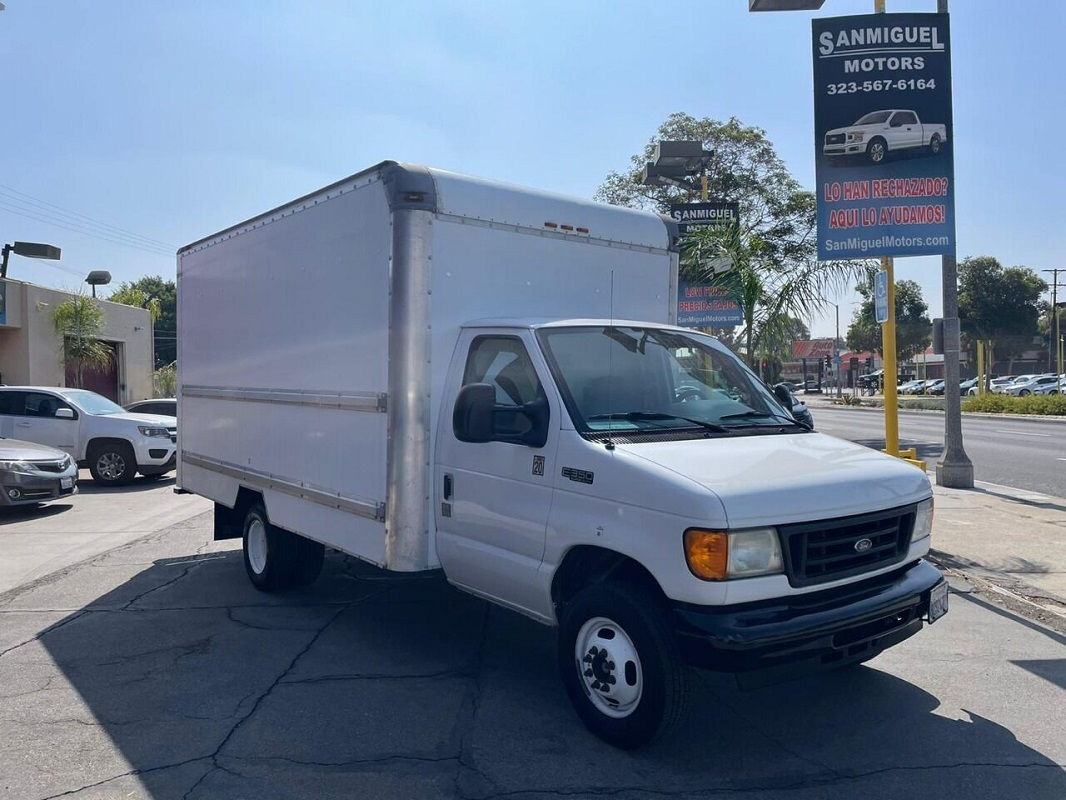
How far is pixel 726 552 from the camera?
3883 mm

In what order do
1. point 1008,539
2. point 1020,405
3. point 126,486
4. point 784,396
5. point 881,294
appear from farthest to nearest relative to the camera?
point 1020,405 → point 126,486 → point 881,294 → point 1008,539 → point 784,396

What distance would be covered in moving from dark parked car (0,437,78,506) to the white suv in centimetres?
253

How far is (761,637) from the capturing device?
3854 mm

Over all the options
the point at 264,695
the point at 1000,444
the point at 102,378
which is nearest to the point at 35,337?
the point at 102,378

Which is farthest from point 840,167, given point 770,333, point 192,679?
point 192,679

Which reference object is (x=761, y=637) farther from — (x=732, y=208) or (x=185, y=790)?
(x=732, y=208)

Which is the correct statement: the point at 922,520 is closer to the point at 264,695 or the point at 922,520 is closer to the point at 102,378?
the point at 264,695

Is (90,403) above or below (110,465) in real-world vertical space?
above

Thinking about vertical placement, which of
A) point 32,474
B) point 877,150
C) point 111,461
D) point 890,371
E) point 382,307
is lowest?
point 111,461

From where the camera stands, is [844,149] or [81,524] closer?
[844,149]

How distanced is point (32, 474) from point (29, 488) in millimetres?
189

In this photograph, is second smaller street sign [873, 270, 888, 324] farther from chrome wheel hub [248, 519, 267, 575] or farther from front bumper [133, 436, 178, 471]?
front bumper [133, 436, 178, 471]

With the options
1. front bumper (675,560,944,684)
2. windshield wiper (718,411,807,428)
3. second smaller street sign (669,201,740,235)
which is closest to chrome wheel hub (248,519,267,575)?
windshield wiper (718,411,807,428)

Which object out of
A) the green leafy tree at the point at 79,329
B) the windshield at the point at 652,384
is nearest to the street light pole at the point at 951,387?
the windshield at the point at 652,384
